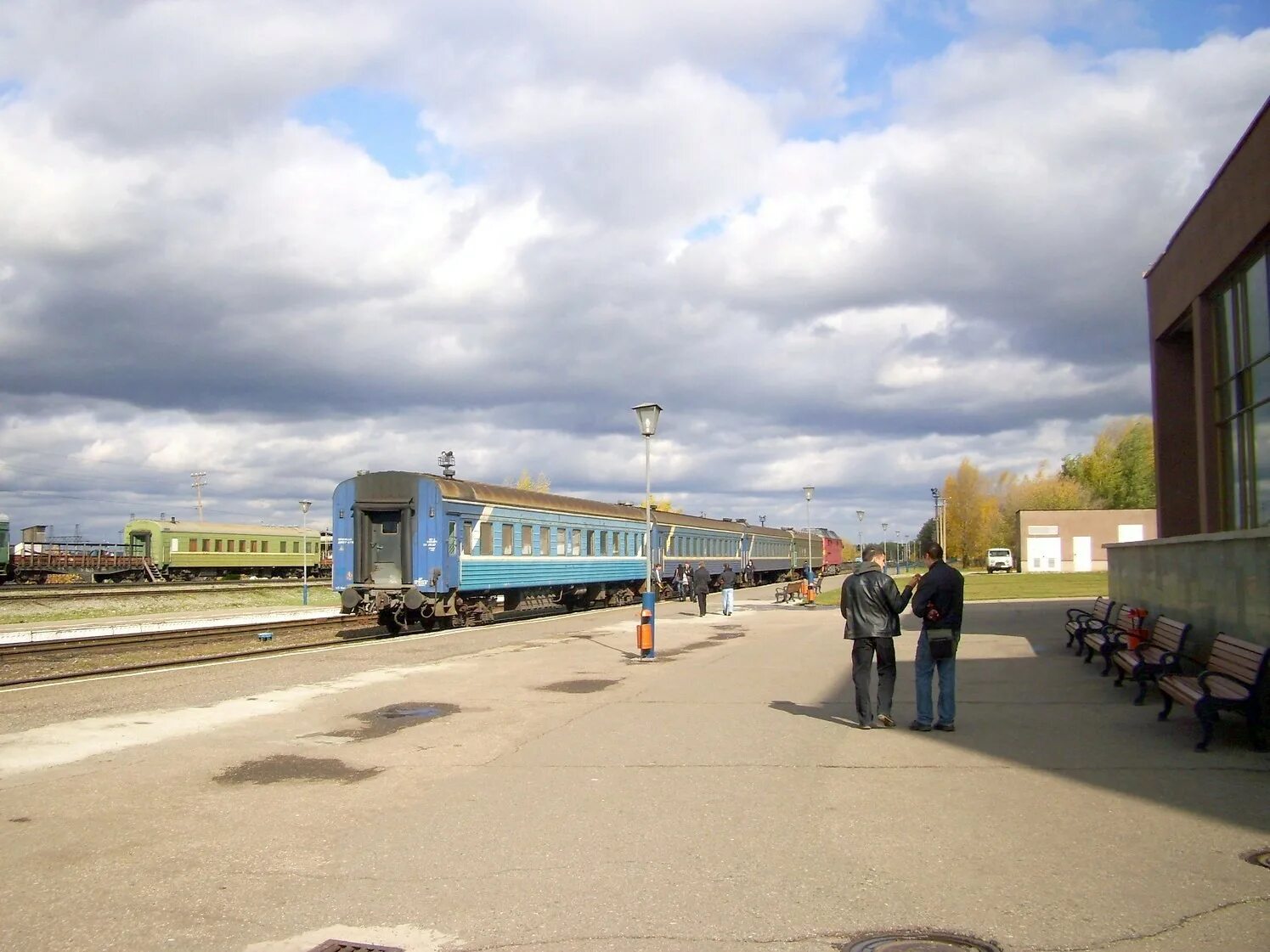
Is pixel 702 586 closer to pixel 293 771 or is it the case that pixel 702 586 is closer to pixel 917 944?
pixel 293 771

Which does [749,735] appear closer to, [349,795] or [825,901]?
[349,795]

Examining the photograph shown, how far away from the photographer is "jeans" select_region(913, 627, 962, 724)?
988 centimetres

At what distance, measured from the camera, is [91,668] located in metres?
17.1

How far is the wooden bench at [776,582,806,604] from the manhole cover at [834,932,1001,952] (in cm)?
3132

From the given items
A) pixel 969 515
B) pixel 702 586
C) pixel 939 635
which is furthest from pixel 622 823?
pixel 969 515

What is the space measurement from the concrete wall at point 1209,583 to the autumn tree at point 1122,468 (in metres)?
Answer: 68.7

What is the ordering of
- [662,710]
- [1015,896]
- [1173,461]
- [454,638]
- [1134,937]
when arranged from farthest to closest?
[454,638] → [1173,461] → [662,710] → [1015,896] → [1134,937]

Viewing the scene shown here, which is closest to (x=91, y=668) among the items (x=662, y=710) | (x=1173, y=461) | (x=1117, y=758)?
(x=662, y=710)

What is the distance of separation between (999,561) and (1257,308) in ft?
216

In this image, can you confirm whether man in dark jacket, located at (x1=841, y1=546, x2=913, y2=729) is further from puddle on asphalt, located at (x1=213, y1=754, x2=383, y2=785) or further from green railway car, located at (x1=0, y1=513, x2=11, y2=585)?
green railway car, located at (x1=0, y1=513, x2=11, y2=585)

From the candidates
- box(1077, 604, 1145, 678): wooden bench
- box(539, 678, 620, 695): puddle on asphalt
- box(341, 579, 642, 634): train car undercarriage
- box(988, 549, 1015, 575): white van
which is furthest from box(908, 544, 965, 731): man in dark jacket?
box(988, 549, 1015, 575): white van

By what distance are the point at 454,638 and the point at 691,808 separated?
48.8ft

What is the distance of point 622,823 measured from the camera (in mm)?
6773

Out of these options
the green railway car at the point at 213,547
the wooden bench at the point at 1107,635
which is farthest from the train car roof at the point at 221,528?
the wooden bench at the point at 1107,635
